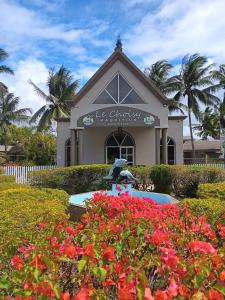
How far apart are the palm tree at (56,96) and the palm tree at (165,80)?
880 centimetres

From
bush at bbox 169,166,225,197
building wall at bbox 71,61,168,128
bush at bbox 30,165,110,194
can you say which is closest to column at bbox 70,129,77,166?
building wall at bbox 71,61,168,128

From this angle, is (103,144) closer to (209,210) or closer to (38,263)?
(209,210)

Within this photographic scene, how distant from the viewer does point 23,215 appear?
4.61 metres

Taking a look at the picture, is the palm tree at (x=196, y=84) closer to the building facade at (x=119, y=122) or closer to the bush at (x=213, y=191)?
the building facade at (x=119, y=122)

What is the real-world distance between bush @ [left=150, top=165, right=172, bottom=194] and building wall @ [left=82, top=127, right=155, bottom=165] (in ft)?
30.9

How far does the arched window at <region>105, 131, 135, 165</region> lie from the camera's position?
2477cm

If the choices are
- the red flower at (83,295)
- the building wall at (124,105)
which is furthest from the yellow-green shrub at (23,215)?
the building wall at (124,105)

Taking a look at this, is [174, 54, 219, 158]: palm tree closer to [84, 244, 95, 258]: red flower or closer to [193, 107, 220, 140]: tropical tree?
[193, 107, 220, 140]: tropical tree

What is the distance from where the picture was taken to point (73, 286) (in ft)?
7.78

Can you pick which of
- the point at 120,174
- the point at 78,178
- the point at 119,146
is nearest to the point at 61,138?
the point at 119,146

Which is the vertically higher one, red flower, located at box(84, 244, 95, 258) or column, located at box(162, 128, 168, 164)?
column, located at box(162, 128, 168, 164)

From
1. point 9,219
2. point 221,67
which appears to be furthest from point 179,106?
point 9,219

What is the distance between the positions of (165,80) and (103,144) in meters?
17.3

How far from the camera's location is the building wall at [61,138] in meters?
25.6
